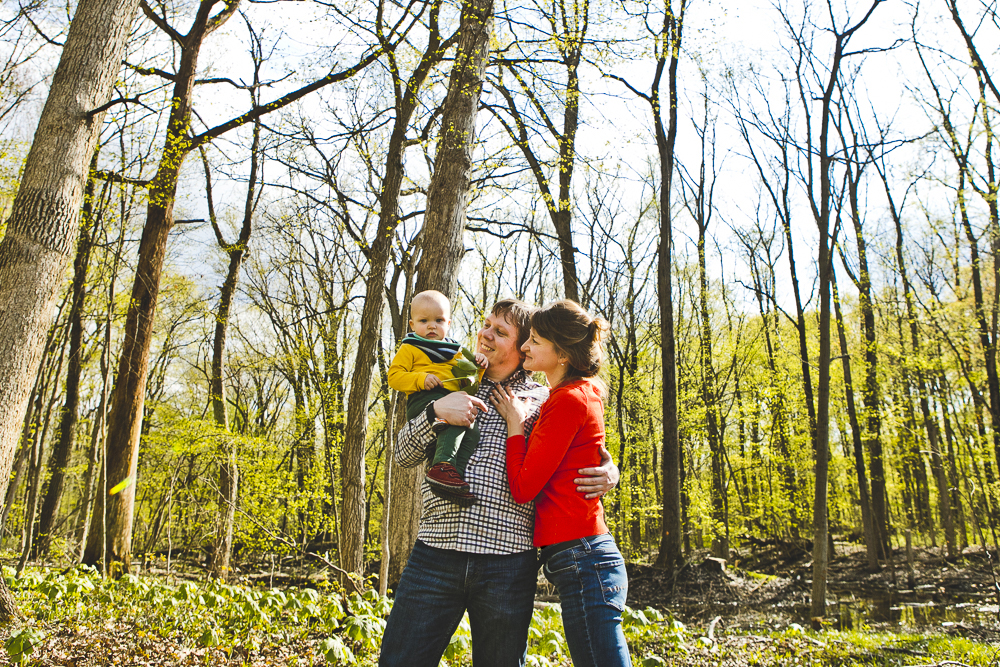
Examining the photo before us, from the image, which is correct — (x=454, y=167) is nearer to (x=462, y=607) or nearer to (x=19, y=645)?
(x=462, y=607)

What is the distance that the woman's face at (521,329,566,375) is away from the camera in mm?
1922

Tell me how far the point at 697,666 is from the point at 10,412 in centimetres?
522

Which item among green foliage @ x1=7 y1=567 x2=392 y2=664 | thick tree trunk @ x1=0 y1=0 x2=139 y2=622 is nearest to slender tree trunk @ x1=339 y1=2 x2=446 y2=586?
green foliage @ x1=7 y1=567 x2=392 y2=664

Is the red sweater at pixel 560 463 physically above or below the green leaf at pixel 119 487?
above

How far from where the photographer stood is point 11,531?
1507cm

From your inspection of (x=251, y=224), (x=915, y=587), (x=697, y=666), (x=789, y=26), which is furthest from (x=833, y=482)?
(x=251, y=224)

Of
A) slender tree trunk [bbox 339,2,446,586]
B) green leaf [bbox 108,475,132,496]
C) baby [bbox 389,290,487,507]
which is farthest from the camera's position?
green leaf [bbox 108,475,132,496]

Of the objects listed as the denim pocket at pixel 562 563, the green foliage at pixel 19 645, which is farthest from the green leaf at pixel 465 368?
the green foliage at pixel 19 645

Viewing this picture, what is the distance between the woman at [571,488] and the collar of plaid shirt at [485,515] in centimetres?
4

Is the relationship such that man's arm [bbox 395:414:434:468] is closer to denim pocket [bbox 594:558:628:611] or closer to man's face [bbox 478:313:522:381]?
man's face [bbox 478:313:522:381]

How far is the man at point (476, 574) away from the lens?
5.40ft

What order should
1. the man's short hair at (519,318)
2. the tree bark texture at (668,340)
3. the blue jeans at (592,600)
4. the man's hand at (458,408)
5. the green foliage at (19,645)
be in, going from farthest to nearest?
the tree bark texture at (668,340) < the green foliage at (19,645) < the man's short hair at (519,318) < the man's hand at (458,408) < the blue jeans at (592,600)

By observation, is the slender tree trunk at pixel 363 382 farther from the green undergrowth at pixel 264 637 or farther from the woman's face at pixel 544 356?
the woman's face at pixel 544 356

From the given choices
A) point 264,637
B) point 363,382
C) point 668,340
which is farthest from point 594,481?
point 668,340
